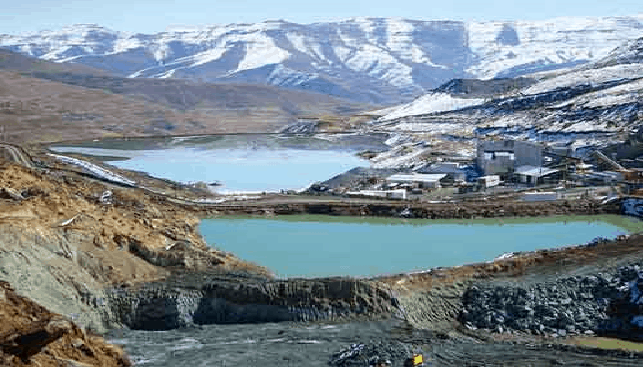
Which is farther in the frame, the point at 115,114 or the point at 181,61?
the point at 181,61

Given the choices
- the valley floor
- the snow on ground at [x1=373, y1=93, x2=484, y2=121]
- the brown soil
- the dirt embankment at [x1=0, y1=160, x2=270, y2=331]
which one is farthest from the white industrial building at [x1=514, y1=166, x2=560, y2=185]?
the snow on ground at [x1=373, y1=93, x2=484, y2=121]

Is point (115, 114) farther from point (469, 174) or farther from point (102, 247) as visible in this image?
point (102, 247)

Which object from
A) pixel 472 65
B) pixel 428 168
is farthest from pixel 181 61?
pixel 428 168

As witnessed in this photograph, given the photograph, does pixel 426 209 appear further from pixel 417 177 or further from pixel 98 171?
pixel 98 171

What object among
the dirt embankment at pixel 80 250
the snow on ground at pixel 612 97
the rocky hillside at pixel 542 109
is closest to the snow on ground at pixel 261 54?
the rocky hillside at pixel 542 109

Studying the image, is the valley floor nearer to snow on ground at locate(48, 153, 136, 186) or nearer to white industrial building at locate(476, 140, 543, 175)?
snow on ground at locate(48, 153, 136, 186)

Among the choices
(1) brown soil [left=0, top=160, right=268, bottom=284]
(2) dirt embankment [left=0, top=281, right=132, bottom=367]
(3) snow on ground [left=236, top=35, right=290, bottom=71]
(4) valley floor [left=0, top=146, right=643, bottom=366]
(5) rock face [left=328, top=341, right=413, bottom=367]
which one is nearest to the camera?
(2) dirt embankment [left=0, top=281, right=132, bottom=367]
